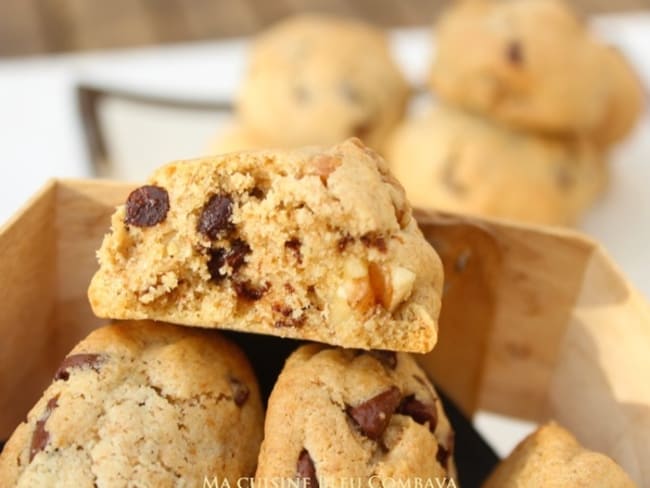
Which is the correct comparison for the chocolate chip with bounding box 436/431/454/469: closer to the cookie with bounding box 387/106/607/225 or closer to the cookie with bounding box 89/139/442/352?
the cookie with bounding box 89/139/442/352

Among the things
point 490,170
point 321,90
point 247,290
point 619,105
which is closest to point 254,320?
point 247,290

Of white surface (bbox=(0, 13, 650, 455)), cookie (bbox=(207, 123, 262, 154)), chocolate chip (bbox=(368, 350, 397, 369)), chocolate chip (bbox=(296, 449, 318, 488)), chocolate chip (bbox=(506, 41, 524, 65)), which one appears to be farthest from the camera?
white surface (bbox=(0, 13, 650, 455))

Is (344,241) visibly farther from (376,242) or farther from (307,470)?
(307,470)

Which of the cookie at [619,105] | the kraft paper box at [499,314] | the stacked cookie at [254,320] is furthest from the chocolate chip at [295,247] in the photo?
the cookie at [619,105]

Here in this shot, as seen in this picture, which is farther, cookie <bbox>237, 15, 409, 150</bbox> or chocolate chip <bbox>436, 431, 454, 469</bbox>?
cookie <bbox>237, 15, 409, 150</bbox>

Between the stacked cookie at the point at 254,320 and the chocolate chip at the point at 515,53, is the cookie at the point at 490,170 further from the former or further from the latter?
the stacked cookie at the point at 254,320

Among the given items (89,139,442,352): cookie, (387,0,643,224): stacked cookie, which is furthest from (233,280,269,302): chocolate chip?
(387,0,643,224): stacked cookie
